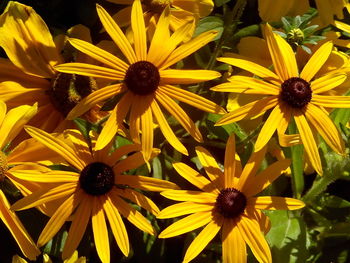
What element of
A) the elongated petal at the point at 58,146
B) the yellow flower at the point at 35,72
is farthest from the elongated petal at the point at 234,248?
the yellow flower at the point at 35,72

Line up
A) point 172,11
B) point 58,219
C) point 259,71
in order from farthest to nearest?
1. point 172,11
2. point 259,71
3. point 58,219

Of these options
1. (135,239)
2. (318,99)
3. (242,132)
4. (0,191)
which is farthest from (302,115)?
(0,191)

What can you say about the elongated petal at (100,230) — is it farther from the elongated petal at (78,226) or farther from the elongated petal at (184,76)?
the elongated petal at (184,76)

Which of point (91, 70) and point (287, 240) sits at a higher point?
point (91, 70)

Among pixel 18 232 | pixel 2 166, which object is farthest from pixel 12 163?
pixel 18 232

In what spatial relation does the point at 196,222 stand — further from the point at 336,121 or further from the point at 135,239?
the point at 336,121

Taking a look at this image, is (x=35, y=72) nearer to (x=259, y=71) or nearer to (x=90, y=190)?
(x=90, y=190)
